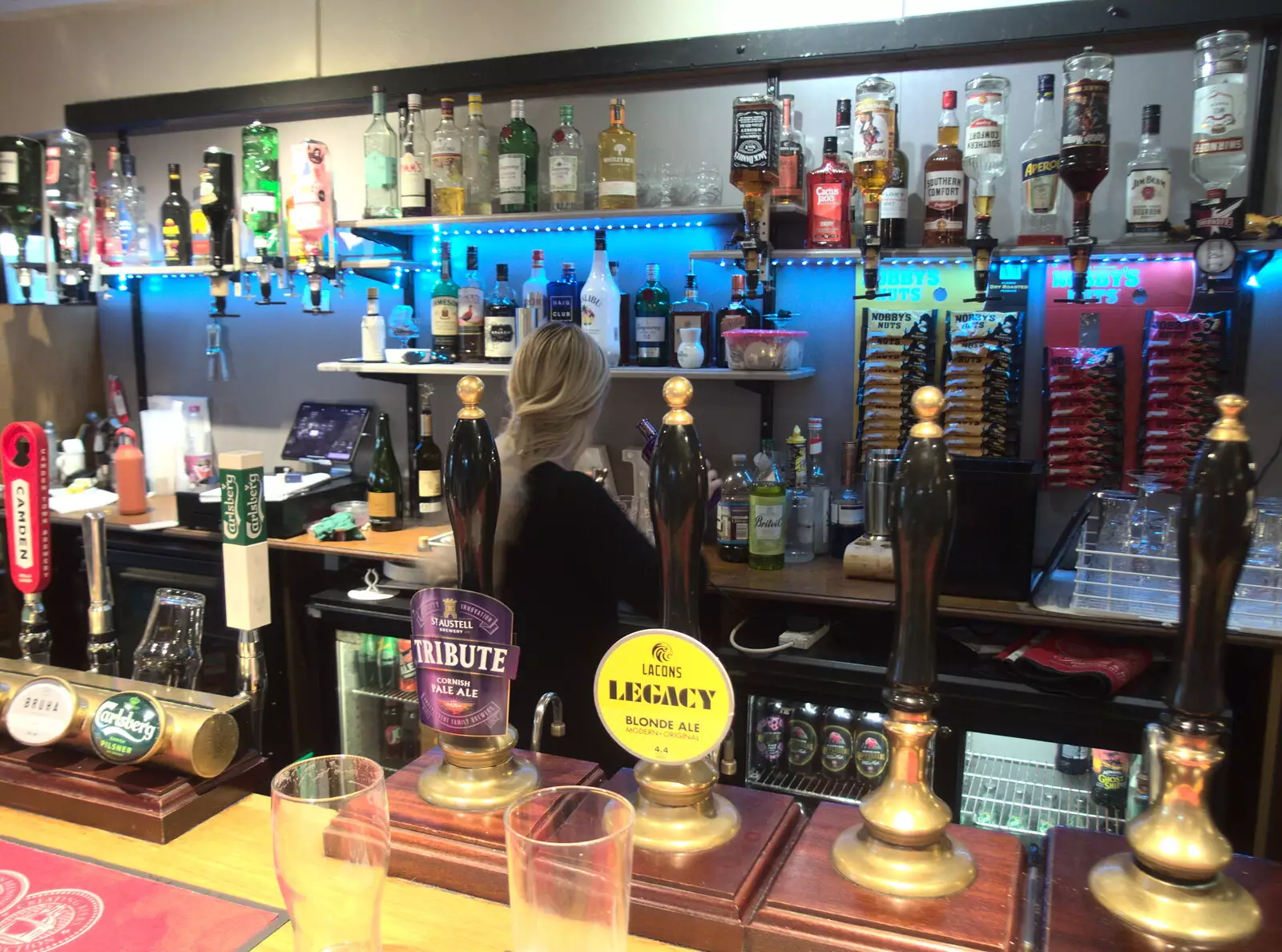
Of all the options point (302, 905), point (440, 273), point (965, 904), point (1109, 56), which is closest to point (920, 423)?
point (965, 904)

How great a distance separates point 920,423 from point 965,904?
0.43 meters

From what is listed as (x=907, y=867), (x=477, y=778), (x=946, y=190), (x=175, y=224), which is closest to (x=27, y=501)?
(x=477, y=778)

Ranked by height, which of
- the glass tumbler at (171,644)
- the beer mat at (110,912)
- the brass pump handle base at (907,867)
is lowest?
the beer mat at (110,912)

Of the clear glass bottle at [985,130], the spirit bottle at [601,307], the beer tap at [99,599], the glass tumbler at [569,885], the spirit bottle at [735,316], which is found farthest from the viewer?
the spirit bottle at [601,307]

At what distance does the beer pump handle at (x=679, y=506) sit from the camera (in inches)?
36.4

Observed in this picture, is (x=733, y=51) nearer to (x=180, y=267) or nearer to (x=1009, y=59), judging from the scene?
(x=1009, y=59)

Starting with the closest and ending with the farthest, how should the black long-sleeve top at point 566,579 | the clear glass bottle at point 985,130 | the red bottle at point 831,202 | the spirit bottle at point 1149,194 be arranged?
1. the black long-sleeve top at point 566,579
2. the spirit bottle at point 1149,194
3. the clear glass bottle at point 985,130
4. the red bottle at point 831,202

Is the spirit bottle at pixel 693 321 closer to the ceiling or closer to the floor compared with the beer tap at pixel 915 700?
closer to the ceiling

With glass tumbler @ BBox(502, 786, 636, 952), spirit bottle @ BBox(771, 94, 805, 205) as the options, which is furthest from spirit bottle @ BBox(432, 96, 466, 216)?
glass tumbler @ BBox(502, 786, 636, 952)

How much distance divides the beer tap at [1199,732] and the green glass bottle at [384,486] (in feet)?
9.02

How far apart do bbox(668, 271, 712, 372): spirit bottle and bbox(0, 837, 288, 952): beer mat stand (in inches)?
89.6

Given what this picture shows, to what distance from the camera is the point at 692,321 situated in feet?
9.79

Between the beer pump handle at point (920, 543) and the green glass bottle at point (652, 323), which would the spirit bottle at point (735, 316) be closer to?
the green glass bottle at point (652, 323)

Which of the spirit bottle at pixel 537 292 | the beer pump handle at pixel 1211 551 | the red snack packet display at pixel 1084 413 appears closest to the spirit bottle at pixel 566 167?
the spirit bottle at pixel 537 292
